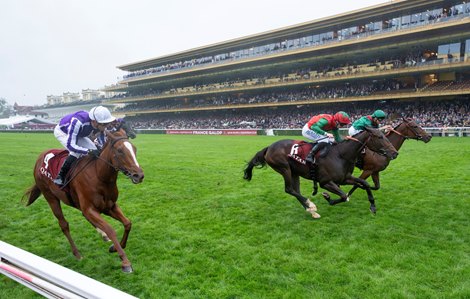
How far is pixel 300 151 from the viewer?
20.8 feet

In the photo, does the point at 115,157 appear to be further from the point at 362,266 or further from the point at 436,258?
the point at 436,258

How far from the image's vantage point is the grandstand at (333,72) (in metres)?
29.0

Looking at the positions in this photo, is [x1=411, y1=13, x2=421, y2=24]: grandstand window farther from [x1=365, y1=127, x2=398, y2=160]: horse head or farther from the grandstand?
[x1=365, y1=127, x2=398, y2=160]: horse head

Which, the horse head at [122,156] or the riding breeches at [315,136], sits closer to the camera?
the horse head at [122,156]

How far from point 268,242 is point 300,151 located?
2.18 metres

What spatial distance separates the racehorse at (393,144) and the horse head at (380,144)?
3.12ft

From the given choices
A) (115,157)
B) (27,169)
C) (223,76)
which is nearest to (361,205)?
(115,157)

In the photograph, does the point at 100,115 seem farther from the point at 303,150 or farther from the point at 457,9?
the point at 457,9

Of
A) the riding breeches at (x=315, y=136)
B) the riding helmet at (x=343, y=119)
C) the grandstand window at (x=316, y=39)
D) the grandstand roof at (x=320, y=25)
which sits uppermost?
the grandstand roof at (x=320, y=25)

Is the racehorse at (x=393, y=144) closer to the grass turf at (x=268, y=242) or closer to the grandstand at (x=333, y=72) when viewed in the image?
the grass turf at (x=268, y=242)

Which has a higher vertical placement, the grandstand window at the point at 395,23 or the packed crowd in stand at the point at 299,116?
the grandstand window at the point at 395,23

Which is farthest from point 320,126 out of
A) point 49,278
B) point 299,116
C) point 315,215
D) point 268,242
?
point 299,116

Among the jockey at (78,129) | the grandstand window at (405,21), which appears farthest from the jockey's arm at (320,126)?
the grandstand window at (405,21)

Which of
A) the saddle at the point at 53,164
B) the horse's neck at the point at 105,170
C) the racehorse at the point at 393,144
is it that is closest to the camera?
the horse's neck at the point at 105,170
